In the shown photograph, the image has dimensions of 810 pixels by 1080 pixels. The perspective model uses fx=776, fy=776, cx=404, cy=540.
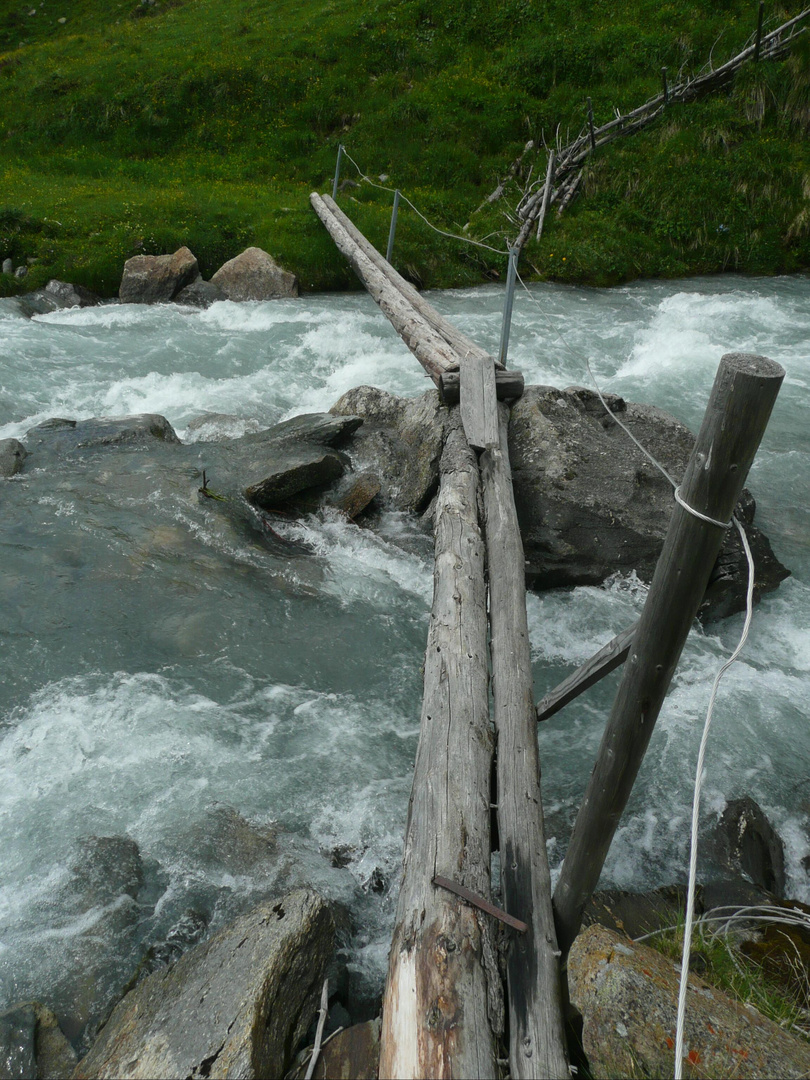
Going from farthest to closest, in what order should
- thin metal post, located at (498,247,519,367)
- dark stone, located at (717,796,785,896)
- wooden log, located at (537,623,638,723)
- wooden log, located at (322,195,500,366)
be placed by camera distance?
wooden log, located at (322,195,500,366) < thin metal post, located at (498,247,519,367) < dark stone, located at (717,796,785,896) < wooden log, located at (537,623,638,723)

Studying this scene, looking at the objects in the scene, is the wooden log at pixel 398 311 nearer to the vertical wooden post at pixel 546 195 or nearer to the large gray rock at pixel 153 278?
the large gray rock at pixel 153 278

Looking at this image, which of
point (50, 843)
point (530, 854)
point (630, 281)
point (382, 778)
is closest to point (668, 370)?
point (630, 281)

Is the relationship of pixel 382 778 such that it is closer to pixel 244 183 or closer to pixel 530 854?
pixel 530 854

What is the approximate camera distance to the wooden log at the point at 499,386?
7.99 m

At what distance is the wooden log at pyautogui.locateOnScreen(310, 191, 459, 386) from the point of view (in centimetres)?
895

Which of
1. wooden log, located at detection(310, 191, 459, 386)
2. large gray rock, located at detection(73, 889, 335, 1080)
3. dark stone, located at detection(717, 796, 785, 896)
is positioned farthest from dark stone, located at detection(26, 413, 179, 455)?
dark stone, located at detection(717, 796, 785, 896)

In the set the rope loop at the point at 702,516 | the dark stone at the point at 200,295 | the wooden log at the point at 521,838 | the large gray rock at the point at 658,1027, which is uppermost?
the rope loop at the point at 702,516

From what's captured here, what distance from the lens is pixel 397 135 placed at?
20.6 metres

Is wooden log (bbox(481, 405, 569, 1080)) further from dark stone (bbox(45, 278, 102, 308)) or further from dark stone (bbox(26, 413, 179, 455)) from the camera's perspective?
dark stone (bbox(45, 278, 102, 308))

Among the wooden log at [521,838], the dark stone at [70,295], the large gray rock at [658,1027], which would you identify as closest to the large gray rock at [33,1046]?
the wooden log at [521,838]

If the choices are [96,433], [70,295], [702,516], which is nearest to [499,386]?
[96,433]

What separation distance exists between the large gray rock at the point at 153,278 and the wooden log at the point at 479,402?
8.37 metres

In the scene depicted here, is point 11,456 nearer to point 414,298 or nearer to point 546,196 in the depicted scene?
point 414,298

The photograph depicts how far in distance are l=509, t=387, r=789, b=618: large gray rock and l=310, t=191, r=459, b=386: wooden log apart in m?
1.77
